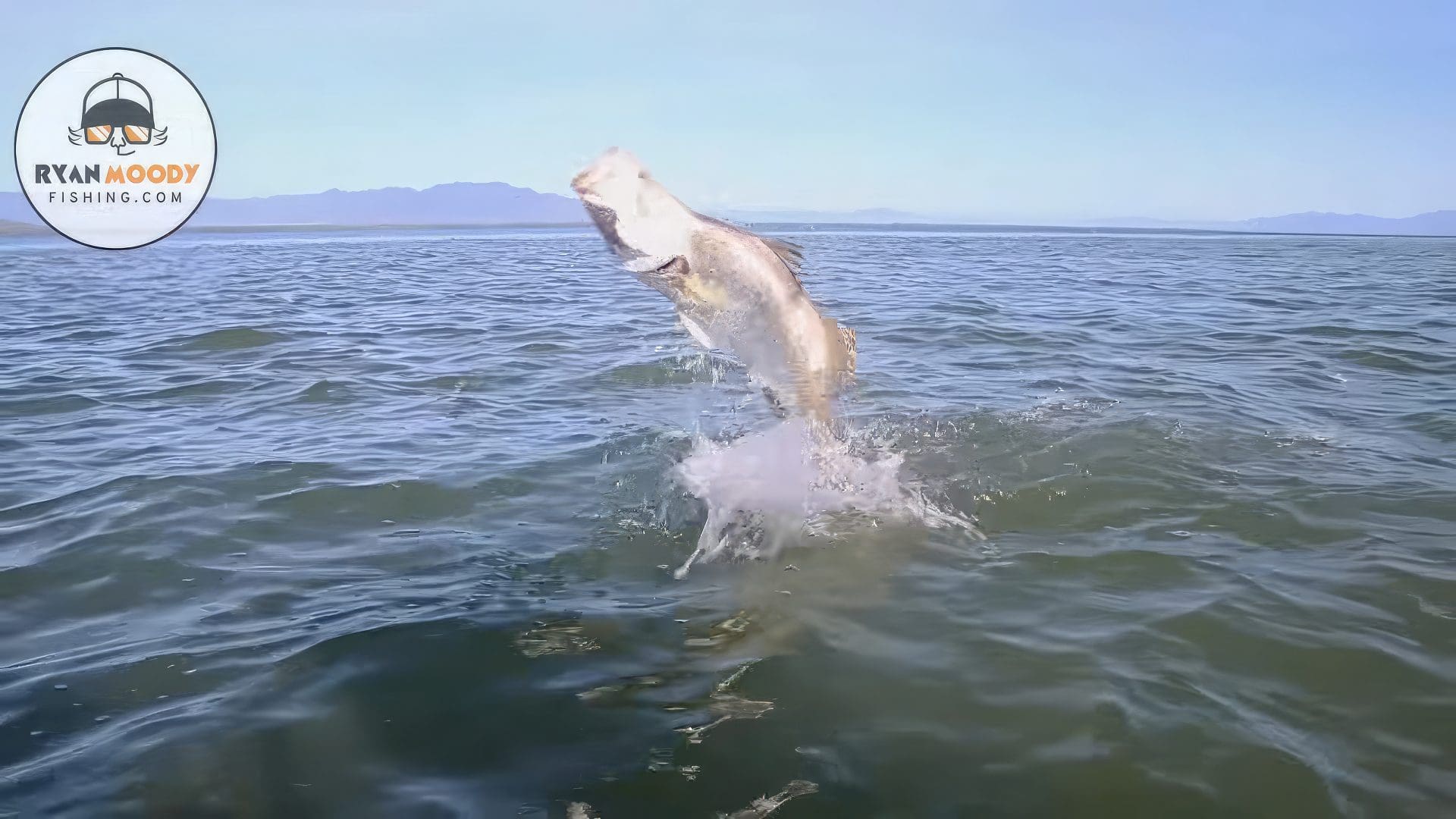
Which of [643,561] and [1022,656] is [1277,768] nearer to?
[1022,656]

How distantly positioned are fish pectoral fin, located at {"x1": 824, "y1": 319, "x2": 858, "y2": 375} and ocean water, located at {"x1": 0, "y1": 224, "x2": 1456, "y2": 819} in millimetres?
1237

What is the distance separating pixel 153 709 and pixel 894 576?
395cm

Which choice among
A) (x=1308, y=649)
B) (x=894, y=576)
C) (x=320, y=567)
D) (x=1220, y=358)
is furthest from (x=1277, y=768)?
(x=1220, y=358)

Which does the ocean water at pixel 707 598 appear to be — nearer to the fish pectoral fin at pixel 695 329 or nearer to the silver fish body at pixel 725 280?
the silver fish body at pixel 725 280

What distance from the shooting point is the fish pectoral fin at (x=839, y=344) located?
18.5 ft

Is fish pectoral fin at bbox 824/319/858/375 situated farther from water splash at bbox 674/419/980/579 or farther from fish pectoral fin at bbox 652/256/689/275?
fish pectoral fin at bbox 652/256/689/275

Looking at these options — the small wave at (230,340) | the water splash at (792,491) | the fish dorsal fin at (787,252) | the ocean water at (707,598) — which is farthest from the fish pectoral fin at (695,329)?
the small wave at (230,340)

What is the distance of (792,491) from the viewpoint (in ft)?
21.7

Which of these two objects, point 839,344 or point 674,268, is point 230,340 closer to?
point 674,268

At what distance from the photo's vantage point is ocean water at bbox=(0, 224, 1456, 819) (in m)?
3.41

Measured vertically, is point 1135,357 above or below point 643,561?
above

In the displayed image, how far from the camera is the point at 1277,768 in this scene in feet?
11.1

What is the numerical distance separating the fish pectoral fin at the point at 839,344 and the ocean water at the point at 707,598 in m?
1.24

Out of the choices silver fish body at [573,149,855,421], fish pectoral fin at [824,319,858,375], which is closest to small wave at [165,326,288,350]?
silver fish body at [573,149,855,421]
